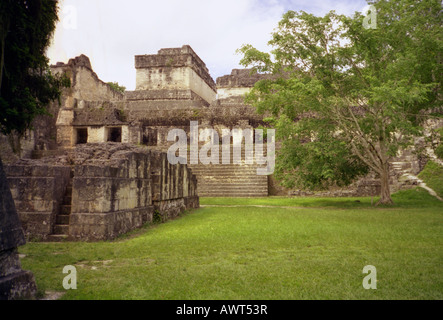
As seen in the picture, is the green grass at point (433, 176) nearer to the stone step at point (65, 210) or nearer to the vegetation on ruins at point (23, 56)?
the stone step at point (65, 210)

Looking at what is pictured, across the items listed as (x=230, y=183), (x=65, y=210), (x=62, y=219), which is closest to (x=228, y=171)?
(x=230, y=183)

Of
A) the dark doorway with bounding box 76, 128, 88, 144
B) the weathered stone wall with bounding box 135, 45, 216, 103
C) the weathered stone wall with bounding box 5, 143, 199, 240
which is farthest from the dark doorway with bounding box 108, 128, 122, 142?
the weathered stone wall with bounding box 5, 143, 199, 240

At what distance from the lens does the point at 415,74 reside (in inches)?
479

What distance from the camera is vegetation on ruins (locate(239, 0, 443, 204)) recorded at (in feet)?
38.3

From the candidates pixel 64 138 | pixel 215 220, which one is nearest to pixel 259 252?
pixel 215 220

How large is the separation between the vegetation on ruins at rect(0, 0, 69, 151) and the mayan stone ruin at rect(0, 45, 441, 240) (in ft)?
4.05

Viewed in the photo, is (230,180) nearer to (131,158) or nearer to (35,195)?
(131,158)

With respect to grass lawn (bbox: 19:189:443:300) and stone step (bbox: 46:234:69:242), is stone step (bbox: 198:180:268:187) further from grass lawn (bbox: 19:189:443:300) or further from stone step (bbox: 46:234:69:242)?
stone step (bbox: 46:234:69:242)

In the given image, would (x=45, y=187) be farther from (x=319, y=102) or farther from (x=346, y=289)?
(x=319, y=102)

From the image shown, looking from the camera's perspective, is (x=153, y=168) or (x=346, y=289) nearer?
(x=346, y=289)

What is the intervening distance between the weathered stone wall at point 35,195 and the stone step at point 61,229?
3.1 inches

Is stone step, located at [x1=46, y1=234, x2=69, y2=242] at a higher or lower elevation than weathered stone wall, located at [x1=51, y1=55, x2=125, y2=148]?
lower

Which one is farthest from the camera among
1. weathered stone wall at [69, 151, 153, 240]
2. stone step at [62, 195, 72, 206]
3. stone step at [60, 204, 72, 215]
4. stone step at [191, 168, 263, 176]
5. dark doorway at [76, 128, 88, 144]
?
dark doorway at [76, 128, 88, 144]

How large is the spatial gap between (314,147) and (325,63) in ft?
10.2
